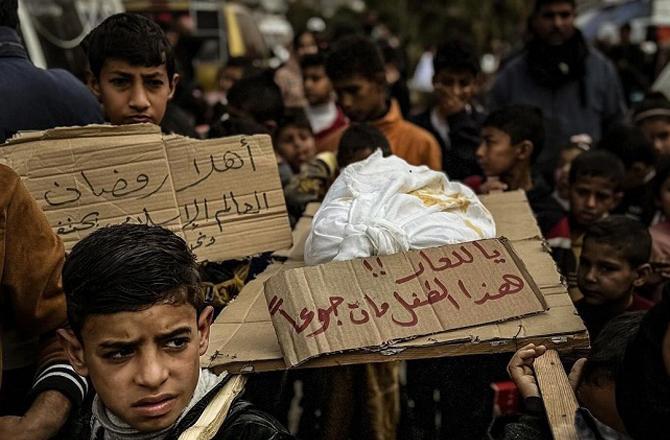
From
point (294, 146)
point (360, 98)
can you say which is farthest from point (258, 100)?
point (360, 98)

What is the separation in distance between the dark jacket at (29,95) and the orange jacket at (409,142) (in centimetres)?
179

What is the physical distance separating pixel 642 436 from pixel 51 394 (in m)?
1.33

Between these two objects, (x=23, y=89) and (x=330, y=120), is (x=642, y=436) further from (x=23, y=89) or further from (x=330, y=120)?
(x=330, y=120)

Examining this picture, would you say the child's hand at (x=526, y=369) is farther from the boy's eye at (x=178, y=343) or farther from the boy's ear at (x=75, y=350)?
the boy's ear at (x=75, y=350)

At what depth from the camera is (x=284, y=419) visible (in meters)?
3.79

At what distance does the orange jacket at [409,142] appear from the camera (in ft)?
14.8

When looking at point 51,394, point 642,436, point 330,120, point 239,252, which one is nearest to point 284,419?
point 239,252

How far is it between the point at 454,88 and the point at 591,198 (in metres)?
1.08

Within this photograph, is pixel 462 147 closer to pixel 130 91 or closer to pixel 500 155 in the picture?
pixel 500 155

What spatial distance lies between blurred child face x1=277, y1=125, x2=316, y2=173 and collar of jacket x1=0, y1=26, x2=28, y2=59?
7.84 ft

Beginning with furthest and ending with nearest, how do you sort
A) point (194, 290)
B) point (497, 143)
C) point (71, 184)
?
point (497, 143) → point (71, 184) → point (194, 290)

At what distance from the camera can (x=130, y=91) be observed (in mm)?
3068

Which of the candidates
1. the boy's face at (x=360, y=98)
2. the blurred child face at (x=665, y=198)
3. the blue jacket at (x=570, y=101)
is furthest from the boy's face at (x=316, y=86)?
the blurred child face at (x=665, y=198)

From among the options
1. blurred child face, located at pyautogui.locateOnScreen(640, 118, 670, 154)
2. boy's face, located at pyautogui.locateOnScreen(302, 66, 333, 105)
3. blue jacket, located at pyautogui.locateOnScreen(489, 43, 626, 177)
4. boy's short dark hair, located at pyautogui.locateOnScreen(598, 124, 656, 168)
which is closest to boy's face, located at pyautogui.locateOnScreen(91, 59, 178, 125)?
boy's short dark hair, located at pyautogui.locateOnScreen(598, 124, 656, 168)
